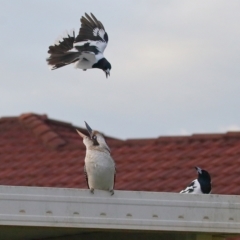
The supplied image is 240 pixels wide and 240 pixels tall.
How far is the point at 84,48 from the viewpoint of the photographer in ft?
29.3

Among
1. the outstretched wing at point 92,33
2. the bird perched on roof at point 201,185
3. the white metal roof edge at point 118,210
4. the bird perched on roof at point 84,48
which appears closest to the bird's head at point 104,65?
the bird perched on roof at point 84,48

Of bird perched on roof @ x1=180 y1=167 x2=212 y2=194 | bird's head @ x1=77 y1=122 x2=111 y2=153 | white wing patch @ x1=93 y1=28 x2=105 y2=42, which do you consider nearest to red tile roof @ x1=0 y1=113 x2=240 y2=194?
bird perched on roof @ x1=180 y1=167 x2=212 y2=194

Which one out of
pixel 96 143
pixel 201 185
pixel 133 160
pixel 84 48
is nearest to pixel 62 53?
pixel 84 48

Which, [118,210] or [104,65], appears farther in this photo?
[104,65]

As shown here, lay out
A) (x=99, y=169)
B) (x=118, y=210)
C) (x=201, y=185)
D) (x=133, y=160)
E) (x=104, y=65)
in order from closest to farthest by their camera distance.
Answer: (x=118, y=210) → (x=99, y=169) → (x=201, y=185) → (x=104, y=65) → (x=133, y=160)

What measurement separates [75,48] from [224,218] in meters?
3.66

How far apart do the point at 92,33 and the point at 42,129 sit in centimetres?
279

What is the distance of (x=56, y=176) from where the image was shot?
A: 9586 mm

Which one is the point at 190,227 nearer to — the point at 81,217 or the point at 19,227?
the point at 81,217

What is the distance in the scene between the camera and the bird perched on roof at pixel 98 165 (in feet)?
18.9

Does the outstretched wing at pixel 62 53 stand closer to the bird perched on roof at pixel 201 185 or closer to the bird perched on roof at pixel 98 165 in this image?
the bird perched on roof at pixel 201 185

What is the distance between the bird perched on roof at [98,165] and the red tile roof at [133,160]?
2306 millimetres

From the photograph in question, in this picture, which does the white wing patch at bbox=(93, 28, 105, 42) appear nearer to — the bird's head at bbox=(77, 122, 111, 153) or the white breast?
the bird's head at bbox=(77, 122, 111, 153)

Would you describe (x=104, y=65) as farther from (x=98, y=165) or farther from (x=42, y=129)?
(x=42, y=129)
